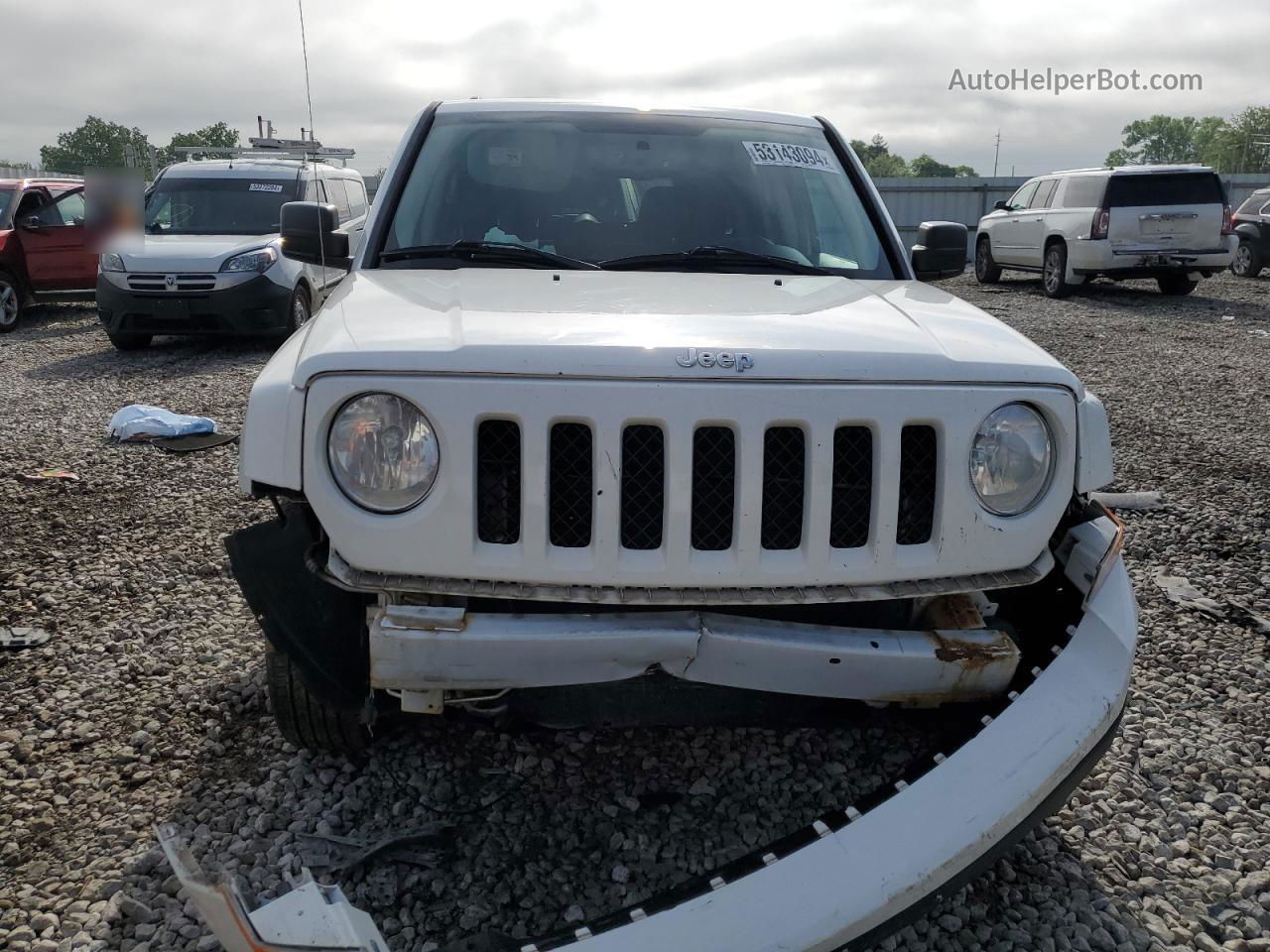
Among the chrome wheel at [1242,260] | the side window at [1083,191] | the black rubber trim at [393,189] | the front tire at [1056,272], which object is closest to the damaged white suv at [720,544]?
the black rubber trim at [393,189]

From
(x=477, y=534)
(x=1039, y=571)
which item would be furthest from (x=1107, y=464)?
(x=477, y=534)

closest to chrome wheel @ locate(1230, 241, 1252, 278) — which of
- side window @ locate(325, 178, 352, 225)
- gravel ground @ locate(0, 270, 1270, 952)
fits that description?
side window @ locate(325, 178, 352, 225)

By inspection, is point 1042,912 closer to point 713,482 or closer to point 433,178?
point 713,482

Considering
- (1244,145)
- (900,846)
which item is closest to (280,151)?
(900,846)

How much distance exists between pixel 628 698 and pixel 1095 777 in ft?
4.69

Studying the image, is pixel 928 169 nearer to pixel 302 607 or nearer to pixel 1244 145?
pixel 1244 145

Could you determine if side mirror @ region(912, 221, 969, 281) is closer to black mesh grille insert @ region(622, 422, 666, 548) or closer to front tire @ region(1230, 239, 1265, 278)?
black mesh grille insert @ region(622, 422, 666, 548)

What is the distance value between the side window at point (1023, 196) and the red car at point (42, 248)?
1390 cm

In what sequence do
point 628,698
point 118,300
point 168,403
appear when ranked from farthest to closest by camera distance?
point 118,300, point 168,403, point 628,698

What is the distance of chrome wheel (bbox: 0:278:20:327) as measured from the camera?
38.2ft

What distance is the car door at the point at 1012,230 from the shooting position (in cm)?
1645

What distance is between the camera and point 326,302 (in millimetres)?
2854

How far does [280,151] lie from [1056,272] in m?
12.0

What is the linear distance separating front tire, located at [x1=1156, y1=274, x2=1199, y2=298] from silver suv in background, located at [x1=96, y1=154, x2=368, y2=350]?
12.1m
